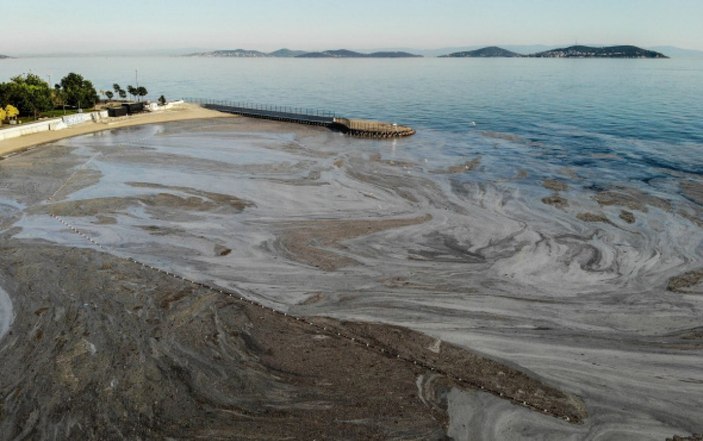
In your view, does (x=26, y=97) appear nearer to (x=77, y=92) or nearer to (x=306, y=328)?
(x=77, y=92)

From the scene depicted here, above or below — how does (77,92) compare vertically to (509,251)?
above

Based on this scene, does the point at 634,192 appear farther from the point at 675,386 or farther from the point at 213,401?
the point at 213,401

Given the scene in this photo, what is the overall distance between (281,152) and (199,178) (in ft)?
45.6

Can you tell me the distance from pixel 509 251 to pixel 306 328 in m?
14.4

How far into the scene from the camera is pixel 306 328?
68.3ft

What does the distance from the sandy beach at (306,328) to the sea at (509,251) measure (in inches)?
5.3

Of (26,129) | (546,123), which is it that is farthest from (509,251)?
(26,129)

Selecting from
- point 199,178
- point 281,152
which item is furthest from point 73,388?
point 281,152

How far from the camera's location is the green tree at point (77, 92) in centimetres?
7800

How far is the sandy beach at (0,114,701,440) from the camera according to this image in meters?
15.7

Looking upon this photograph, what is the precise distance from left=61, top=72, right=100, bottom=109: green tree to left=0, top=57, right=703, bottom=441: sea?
69.3ft

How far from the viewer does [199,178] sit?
43.3m

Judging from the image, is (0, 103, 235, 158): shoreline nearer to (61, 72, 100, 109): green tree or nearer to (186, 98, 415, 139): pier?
(186, 98, 415, 139): pier

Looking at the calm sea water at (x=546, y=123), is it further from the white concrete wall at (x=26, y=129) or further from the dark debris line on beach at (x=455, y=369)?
the white concrete wall at (x=26, y=129)
